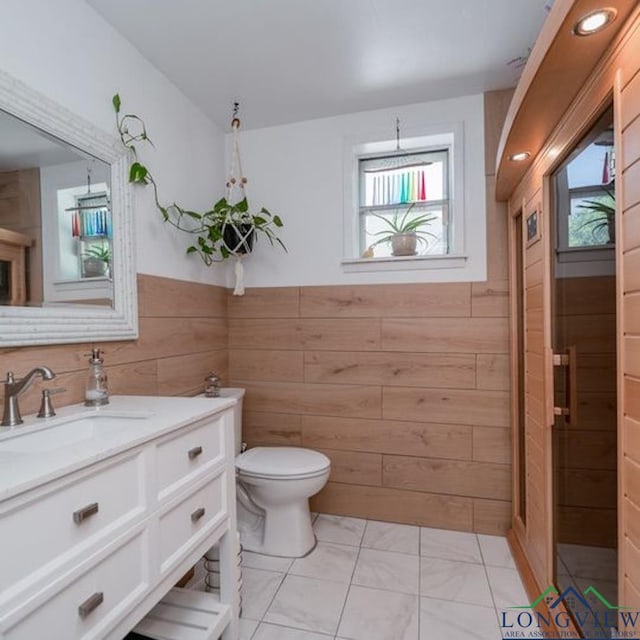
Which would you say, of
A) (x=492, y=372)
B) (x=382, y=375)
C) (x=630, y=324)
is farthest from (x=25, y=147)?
(x=492, y=372)

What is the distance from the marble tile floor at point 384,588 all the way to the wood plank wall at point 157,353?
3.46ft

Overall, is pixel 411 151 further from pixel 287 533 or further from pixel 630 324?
pixel 287 533

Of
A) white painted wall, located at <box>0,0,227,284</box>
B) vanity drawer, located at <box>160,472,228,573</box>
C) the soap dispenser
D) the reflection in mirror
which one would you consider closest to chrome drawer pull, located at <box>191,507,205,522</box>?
vanity drawer, located at <box>160,472,228,573</box>

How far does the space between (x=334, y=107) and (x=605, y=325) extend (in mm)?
1947

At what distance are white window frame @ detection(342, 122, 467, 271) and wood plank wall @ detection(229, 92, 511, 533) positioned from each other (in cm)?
14

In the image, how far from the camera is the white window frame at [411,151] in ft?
7.48

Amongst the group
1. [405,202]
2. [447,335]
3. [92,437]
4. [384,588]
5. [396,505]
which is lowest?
[384,588]

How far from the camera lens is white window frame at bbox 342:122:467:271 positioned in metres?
2.28

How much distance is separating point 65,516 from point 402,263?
1.99 m

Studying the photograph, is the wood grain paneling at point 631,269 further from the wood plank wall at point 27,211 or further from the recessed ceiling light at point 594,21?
the wood plank wall at point 27,211

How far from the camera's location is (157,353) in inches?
76.0

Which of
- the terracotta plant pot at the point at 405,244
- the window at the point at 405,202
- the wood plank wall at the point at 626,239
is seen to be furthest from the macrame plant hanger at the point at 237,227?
the wood plank wall at the point at 626,239

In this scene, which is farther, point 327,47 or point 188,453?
point 327,47

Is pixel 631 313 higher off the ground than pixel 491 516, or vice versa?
pixel 631 313
